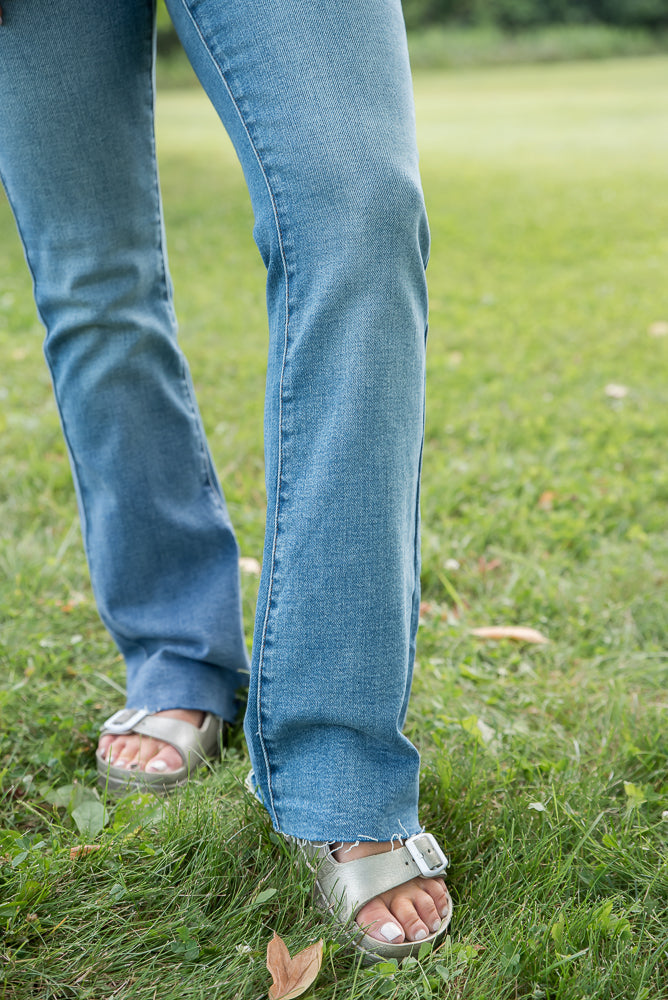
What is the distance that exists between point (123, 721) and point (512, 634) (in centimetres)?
82

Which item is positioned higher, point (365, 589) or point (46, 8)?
point (46, 8)

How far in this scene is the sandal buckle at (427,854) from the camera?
110cm

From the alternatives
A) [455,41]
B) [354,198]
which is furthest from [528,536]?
[455,41]

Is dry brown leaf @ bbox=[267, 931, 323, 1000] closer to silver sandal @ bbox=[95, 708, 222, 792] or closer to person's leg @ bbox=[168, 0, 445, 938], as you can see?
person's leg @ bbox=[168, 0, 445, 938]

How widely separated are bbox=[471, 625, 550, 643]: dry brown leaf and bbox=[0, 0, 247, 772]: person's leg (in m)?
0.55

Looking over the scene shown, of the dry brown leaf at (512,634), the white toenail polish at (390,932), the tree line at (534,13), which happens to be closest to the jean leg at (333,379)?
the white toenail polish at (390,932)

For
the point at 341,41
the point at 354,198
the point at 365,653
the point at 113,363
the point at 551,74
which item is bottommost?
the point at 551,74

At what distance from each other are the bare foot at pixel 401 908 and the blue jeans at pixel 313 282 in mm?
33

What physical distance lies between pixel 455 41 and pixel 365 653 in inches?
1204

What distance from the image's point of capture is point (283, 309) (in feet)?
3.44

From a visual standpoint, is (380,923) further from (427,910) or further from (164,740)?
(164,740)

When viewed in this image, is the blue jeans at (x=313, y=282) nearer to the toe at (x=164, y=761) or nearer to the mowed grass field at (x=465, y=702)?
the mowed grass field at (x=465, y=702)

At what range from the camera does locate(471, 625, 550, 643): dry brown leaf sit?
183cm

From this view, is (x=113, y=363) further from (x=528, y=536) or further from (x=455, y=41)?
(x=455, y=41)
